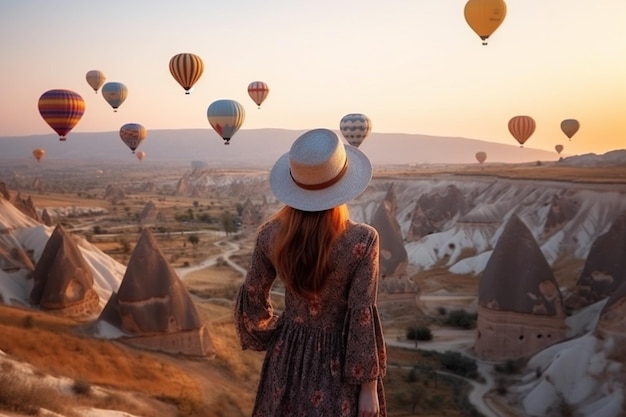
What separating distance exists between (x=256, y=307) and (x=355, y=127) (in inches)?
1260

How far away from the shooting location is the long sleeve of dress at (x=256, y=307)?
3099 millimetres

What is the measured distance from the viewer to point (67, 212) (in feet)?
193

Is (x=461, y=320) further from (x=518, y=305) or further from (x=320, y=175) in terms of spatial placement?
(x=320, y=175)

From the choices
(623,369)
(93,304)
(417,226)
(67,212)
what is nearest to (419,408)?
(623,369)

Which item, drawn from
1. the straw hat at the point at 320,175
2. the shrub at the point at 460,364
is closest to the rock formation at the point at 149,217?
the shrub at the point at 460,364

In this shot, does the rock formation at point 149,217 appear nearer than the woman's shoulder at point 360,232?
No

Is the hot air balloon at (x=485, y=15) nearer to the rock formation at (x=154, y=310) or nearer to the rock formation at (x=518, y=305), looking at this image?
the rock formation at (x=518, y=305)

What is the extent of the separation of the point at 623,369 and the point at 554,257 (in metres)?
20.5

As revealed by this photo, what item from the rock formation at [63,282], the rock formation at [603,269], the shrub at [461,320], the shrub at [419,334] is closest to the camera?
the rock formation at [63,282]

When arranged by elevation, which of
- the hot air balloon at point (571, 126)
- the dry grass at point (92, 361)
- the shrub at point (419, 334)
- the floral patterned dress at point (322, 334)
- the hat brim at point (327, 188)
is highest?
the hot air balloon at point (571, 126)

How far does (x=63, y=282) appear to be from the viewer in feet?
57.9

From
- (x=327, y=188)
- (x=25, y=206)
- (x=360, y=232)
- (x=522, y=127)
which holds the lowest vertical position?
(x=360, y=232)

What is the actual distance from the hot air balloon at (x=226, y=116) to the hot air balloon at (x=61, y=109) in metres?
6.13

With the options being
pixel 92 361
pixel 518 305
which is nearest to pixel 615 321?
pixel 518 305
